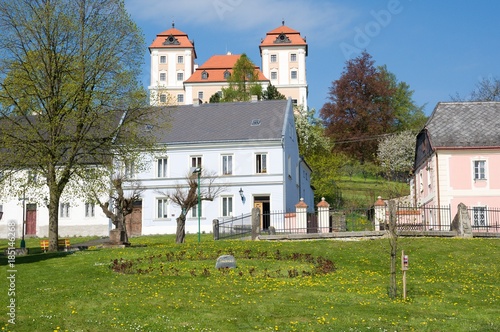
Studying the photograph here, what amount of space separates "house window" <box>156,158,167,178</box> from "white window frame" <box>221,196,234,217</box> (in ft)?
16.1

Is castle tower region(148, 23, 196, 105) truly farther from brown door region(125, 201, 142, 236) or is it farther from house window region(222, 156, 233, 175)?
house window region(222, 156, 233, 175)

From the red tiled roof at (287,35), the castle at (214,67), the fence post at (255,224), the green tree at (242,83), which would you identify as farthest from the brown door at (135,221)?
the red tiled roof at (287,35)

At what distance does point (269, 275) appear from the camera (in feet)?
78.0

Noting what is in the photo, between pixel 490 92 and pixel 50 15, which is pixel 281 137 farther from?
pixel 490 92

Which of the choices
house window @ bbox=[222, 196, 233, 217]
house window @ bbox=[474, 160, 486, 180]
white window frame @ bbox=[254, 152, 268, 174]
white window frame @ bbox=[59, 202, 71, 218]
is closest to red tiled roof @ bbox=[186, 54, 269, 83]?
white window frame @ bbox=[254, 152, 268, 174]

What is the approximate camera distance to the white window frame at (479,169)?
4381 cm

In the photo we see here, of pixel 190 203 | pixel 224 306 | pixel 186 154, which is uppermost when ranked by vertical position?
pixel 186 154

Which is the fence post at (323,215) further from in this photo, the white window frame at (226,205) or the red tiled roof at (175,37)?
the red tiled roof at (175,37)

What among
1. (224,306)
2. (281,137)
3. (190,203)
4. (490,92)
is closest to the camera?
(224,306)

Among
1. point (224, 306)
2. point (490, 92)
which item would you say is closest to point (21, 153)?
point (224, 306)

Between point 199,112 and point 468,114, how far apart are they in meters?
20.7

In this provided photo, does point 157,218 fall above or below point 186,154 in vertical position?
below

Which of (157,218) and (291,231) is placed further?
(157,218)

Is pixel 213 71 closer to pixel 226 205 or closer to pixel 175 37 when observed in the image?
pixel 175 37
